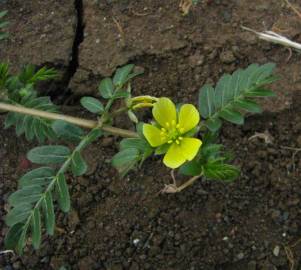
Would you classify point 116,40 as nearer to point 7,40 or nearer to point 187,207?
point 7,40

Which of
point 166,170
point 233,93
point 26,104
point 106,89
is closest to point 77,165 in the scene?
point 106,89

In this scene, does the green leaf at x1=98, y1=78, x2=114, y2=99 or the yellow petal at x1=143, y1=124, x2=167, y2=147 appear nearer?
the yellow petal at x1=143, y1=124, x2=167, y2=147

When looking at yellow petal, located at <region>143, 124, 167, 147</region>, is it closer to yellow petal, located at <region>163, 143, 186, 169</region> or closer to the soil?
yellow petal, located at <region>163, 143, 186, 169</region>

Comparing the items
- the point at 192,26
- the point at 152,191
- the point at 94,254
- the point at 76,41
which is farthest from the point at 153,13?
the point at 94,254

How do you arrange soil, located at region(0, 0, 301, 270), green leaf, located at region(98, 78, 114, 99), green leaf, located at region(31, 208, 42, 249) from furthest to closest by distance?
soil, located at region(0, 0, 301, 270), green leaf, located at region(98, 78, 114, 99), green leaf, located at region(31, 208, 42, 249)

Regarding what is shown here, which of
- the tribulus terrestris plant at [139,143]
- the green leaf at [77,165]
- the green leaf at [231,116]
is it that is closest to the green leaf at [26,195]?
the tribulus terrestris plant at [139,143]

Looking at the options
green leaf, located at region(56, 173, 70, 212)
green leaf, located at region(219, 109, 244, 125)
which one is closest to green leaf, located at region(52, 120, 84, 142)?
green leaf, located at region(56, 173, 70, 212)
